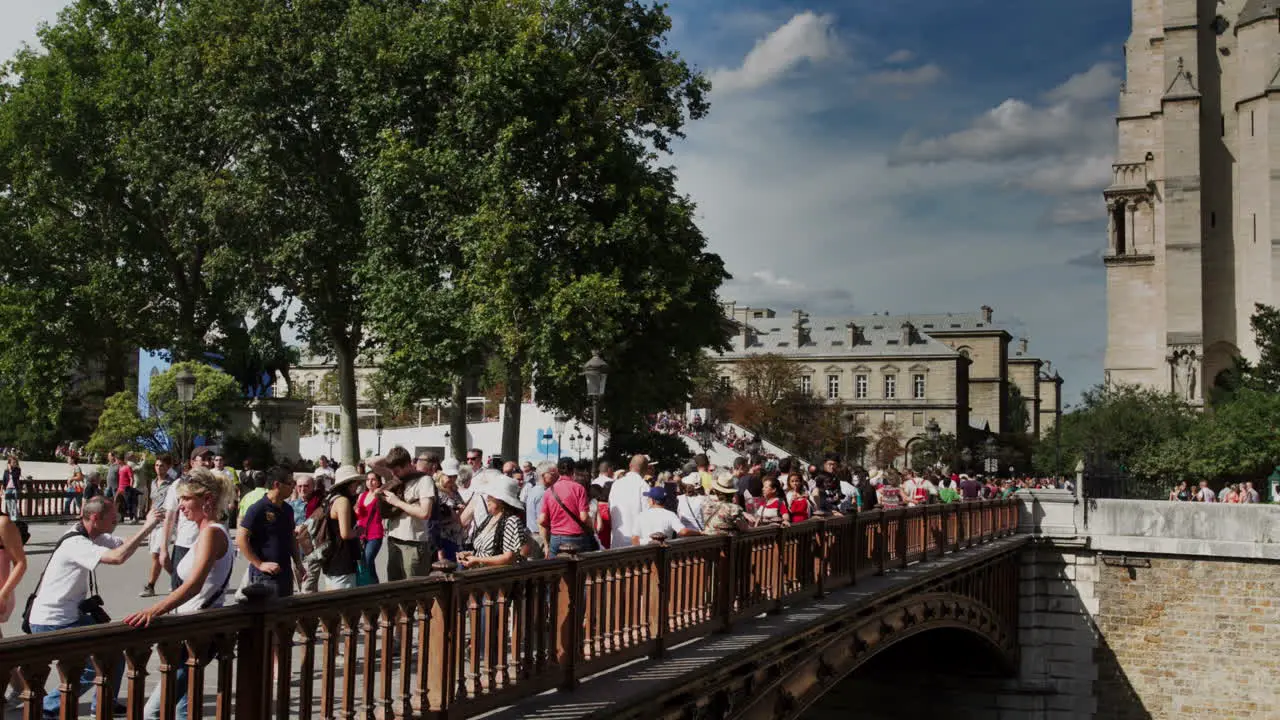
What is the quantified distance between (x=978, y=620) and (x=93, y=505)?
1970cm

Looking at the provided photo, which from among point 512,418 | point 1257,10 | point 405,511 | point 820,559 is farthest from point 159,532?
point 1257,10

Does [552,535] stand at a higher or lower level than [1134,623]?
higher

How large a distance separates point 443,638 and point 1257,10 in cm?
6089

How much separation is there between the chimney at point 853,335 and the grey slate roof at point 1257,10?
54.9m

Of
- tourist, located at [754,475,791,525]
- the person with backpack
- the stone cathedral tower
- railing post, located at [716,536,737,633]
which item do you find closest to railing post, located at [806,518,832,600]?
tourist, located at [754,475,791,525]

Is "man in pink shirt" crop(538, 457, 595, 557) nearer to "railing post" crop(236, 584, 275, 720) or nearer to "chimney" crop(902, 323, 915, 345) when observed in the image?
"railing post" crop(236, 584, 275, 720)

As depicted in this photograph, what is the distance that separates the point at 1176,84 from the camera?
5862cm

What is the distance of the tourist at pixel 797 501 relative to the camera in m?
14.4

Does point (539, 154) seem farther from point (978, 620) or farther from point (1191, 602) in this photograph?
point (1191, 602)

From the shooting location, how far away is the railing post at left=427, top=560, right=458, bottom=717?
273 inches

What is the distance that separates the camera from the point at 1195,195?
58.6 m

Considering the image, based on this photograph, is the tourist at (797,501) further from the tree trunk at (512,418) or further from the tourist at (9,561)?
the tree trunk at (512,418)

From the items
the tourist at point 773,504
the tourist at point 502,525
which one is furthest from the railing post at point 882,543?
the tourist at point 502,525

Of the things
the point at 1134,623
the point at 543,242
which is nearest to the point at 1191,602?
the point at 1134,623
